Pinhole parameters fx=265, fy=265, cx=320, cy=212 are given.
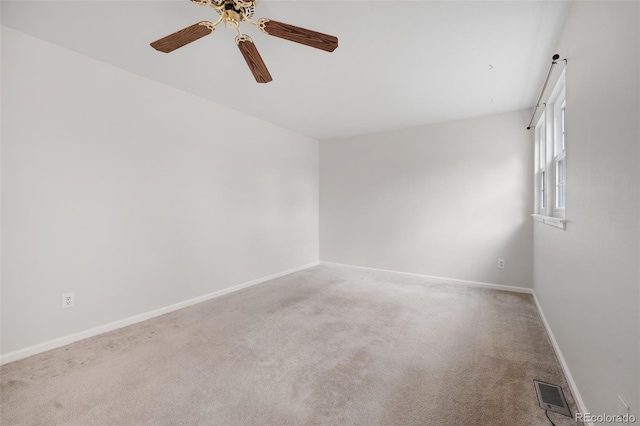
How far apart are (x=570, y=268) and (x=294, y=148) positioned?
3.90 metres

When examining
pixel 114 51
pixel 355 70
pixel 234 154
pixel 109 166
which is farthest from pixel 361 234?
pixel 114 51

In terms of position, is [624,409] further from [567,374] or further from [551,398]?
[567,374]

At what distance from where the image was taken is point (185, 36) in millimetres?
1565

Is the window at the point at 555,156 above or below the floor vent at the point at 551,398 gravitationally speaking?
above

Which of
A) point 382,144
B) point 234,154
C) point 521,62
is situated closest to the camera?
point 521,62

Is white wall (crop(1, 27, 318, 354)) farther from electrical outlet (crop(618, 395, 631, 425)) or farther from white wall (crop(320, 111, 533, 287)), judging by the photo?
electrical outlet (crop(618, 395, 631, 425))

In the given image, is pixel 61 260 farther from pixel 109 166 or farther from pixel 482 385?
pixel 482 385

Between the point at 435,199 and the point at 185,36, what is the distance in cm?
366

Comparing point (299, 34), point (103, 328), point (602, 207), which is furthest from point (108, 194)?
point (602, 207)

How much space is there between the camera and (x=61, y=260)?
7.04 feet

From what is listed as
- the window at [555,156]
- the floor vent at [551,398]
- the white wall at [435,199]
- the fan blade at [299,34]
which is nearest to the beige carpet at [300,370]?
the floor vent at [551,398]

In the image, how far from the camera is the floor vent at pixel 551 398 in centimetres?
144
